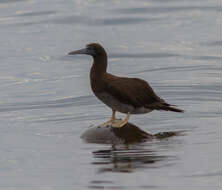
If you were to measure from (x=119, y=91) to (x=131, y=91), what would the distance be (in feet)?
0.89

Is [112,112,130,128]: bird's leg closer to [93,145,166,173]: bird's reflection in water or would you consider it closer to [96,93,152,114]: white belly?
[96,93,152,114]: white belly

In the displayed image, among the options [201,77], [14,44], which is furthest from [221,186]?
[14,44]

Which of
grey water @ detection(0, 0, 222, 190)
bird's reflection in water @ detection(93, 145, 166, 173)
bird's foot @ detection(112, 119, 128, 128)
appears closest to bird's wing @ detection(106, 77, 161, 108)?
bird's foot @ detection(112, 119, 128, 128)

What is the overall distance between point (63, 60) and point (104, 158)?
29.2ft

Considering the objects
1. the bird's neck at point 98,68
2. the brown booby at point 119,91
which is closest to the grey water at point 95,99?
the brown booby at point 119,91

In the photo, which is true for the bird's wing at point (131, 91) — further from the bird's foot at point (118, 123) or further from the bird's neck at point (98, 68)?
the bird's foot at point (118, 123)

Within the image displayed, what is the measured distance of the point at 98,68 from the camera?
1165 cm

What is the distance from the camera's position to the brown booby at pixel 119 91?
11.4 meters

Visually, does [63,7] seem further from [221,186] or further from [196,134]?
[221,186]

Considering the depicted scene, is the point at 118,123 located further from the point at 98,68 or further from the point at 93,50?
the point at 93,50

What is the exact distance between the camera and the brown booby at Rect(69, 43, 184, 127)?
11398 mm

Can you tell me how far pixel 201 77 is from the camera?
53.3 feet

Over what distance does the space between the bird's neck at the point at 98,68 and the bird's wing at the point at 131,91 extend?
17 cm

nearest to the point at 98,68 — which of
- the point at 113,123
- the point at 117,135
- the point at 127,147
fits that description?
the point at 113,123
